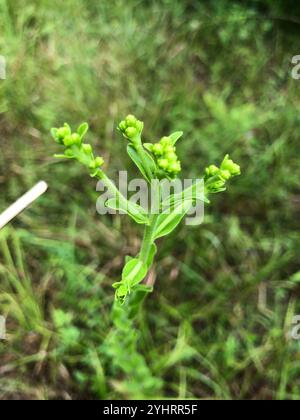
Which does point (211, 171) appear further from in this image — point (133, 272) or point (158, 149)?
point (133, 272)

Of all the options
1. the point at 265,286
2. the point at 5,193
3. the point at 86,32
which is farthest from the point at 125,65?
the point at 265,286

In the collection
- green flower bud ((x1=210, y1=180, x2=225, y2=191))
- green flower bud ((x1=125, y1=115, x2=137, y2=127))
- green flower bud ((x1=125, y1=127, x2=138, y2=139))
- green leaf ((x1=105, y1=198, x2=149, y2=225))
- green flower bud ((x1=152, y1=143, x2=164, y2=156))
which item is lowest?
green leaf ((x1=105, y1=198, x2=149, y2=225))

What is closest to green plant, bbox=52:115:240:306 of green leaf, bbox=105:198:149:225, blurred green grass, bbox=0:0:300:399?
green leaf, bbox=105:198:149:225

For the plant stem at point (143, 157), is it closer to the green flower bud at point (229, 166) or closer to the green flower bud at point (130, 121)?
the green flower bud at point (130, 121)

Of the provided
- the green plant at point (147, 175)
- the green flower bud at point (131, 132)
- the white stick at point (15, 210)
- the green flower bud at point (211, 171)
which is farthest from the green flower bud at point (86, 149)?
the white stick at point (15, 210)

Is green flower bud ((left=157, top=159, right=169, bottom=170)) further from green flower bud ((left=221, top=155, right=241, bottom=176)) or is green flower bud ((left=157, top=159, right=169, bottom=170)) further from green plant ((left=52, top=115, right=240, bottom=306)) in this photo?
green flower bud ((left=221, top=155, right=241, bottom=176))

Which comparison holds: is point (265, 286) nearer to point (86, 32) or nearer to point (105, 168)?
point (105, 168)

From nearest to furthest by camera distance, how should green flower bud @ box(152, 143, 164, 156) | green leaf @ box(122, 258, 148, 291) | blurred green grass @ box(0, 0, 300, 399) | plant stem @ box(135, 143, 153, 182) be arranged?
green flower bud @ box(152, 143, 164, 156), plant stem @ box(135, 143, 153, 182), green leaf @ box(122, 258, 148, 291), blurred green grass @ box(0, 0, 300, 399)
